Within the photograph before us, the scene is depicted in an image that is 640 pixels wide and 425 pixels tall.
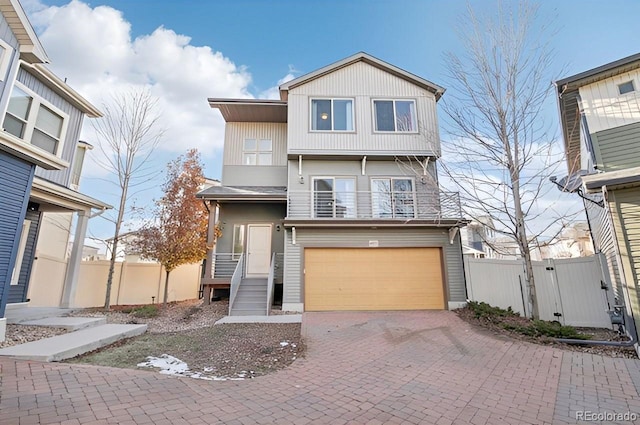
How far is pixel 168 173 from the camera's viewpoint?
12594mm

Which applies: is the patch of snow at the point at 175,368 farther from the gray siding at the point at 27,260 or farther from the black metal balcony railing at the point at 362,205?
the gray siding at the point at 27,260

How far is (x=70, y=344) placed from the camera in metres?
5.71

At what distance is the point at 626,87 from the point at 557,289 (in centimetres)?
594

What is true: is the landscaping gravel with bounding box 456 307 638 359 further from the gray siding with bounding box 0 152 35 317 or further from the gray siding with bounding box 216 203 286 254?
the gray siding with bounding box 0 152 35 317

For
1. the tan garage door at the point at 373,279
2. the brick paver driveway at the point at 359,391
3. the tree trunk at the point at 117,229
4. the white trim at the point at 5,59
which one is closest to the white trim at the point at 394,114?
the tan garage door at the point at 373,279

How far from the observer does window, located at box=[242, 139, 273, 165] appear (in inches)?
558

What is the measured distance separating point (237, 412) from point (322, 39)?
51.5ft

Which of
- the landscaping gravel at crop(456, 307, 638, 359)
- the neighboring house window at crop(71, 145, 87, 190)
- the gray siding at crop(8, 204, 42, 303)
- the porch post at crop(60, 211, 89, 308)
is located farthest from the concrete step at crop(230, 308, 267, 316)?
the neighboring house window at crop(71, 145, 87, 190)

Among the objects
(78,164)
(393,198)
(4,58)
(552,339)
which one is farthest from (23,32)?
(552,339)

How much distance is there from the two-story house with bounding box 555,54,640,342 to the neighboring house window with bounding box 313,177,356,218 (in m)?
6.73

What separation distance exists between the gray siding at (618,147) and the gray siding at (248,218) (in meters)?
10.7

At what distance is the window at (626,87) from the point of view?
743cm

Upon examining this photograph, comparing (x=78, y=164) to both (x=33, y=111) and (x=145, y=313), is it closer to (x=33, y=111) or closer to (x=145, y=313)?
(x=33, y=111)

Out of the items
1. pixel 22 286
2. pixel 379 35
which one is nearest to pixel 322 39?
pixel 379 35
